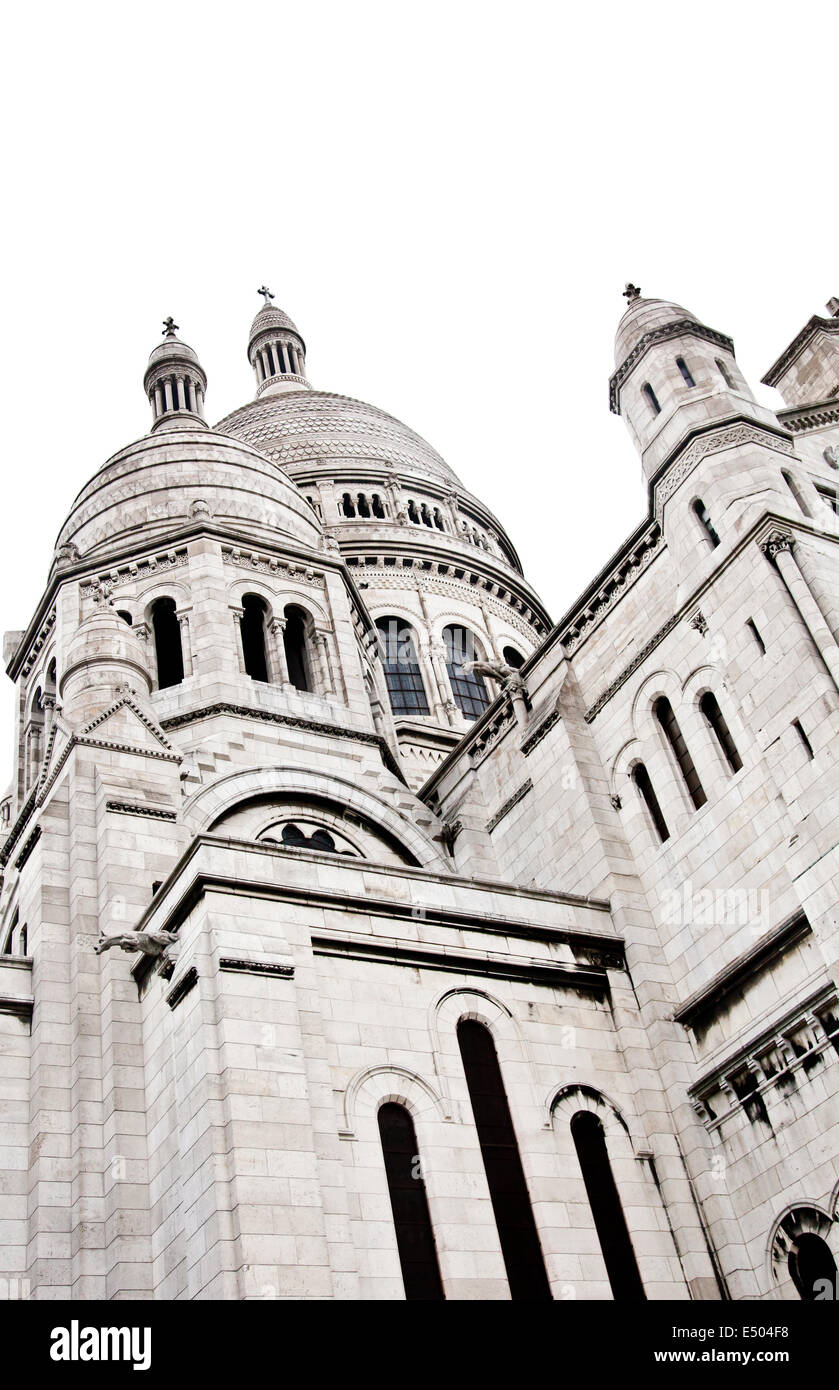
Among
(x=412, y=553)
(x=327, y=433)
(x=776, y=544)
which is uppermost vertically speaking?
(x=327, y=433)

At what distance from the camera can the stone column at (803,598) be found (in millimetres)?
19906

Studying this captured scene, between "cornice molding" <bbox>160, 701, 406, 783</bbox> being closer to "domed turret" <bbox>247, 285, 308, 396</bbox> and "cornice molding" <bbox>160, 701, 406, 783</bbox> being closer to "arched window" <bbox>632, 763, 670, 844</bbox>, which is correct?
"arched window" <bbox>632, 763, 670, 844</bbox>

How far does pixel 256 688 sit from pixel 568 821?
7267 millimetres

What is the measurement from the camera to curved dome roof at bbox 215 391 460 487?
52688mm

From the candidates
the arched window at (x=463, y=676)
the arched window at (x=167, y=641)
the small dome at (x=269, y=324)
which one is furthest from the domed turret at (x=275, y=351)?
the arched window at (x=167, y=641)

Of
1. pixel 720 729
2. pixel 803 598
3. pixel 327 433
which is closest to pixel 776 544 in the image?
pixel 803 598

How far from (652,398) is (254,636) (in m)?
10.2

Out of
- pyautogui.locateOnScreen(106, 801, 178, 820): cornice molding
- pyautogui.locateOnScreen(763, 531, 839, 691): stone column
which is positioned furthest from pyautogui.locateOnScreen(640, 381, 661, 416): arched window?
pyautogui.locateOnScreen(106, 801, 178, 820): cornice molding

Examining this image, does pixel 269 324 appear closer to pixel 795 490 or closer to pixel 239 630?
pixel 239 630

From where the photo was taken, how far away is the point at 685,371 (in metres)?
26.4

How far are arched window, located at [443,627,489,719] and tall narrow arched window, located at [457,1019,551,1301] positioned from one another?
23.9m

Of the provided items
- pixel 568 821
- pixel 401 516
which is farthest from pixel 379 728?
pixel 401 516

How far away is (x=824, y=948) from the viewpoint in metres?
18.0
